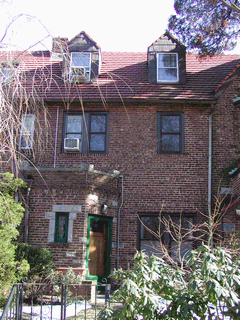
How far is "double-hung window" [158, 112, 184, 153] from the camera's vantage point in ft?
44.6

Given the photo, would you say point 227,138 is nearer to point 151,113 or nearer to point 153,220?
point 151,113

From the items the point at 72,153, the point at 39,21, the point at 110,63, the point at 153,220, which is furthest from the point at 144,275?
the point at 110,63

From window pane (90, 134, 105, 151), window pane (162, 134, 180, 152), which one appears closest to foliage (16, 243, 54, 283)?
window pane (90, 134, 105, 151)

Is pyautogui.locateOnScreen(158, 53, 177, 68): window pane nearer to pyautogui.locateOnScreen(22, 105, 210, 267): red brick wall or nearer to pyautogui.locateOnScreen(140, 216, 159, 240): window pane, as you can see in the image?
pyautogui.locateOnScreen(22, 105, 210, 267): red brick wall

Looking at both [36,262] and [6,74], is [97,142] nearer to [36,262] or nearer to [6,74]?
[36,262]

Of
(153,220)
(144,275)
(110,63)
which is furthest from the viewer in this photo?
(110,63)

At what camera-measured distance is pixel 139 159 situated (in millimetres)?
13406

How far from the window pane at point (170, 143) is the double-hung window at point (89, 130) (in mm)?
2166

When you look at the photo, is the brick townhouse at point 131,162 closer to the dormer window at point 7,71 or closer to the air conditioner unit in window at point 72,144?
the air conditioner unit in window at point 72,144

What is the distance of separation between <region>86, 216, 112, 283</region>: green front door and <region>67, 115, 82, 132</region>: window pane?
141 inches

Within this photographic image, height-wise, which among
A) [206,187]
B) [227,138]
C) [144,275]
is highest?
[227,138]

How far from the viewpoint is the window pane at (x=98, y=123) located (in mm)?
13922

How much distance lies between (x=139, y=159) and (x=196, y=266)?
325 inches

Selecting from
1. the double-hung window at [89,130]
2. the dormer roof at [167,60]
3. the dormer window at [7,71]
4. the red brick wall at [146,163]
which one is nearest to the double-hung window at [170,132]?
the red brick wall at [146,163]
